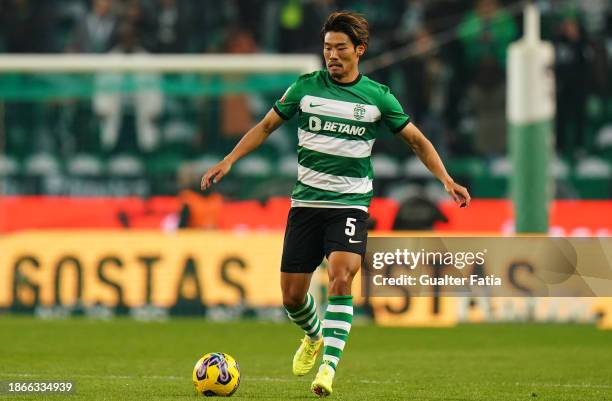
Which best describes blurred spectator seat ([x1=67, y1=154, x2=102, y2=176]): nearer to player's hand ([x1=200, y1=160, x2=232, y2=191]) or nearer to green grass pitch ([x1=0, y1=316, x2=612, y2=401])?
green grass pitch ([x1=0, y1=316, x2=612, y2=401])

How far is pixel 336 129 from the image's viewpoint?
331 inches

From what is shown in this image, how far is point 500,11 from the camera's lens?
19.8 m

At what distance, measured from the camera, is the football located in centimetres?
818

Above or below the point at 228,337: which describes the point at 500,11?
above

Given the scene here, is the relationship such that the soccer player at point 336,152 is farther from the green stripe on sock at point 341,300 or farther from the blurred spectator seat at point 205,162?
the blurred spectator seat at point 205,162

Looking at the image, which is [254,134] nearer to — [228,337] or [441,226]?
[228,337]

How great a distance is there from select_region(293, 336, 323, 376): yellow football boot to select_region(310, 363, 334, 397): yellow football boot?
0.97 metres

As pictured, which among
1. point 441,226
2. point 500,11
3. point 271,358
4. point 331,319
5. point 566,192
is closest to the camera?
point 331,319

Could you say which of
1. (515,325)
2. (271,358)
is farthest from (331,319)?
(515,325)

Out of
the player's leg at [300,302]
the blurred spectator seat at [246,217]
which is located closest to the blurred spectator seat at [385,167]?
the blurred spectator seat at [246,217]

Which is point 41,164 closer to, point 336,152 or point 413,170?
point 413,170

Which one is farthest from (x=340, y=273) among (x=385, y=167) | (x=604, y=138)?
(x=604, y=138)

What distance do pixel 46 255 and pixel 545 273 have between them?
8.18 m

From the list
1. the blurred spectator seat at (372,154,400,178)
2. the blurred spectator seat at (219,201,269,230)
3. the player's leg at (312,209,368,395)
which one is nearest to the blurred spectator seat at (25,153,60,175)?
the blurred spectator seat at (219,201,269,230)
